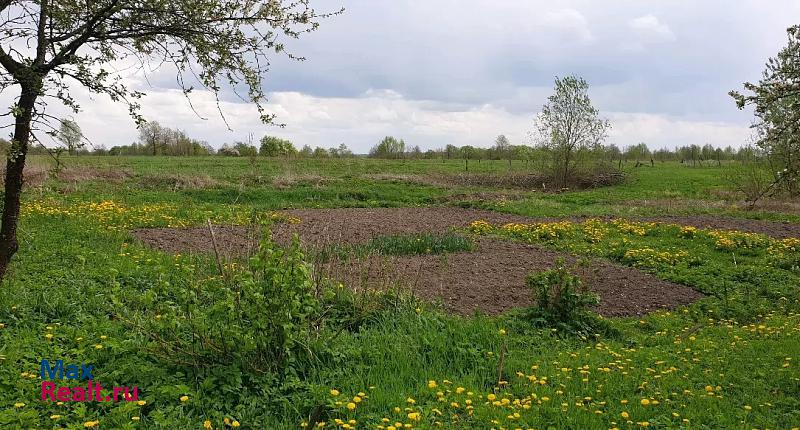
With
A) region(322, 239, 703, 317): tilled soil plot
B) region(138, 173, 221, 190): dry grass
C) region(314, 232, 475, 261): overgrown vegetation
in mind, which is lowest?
region(322, 239, 703, 317): tilled soil plot

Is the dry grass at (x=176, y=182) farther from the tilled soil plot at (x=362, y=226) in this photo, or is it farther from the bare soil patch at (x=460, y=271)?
the bare soil patch at (x=460, y=271)

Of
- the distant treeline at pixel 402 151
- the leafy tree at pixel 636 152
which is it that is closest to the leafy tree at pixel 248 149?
the distant treeline at pixel 402 151

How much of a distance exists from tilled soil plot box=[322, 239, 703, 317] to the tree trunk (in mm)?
3546

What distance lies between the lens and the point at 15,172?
5.96 metres

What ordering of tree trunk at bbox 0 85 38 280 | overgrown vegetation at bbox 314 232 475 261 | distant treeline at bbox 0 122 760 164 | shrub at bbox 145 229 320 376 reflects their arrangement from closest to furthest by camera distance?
shrub at bbox 145 229 320 376, tree trunk at bbox 0 85 38 280, overgrown vegetation at bbox 314 232 475 261, distant treeline at bbox 0 122 760 164

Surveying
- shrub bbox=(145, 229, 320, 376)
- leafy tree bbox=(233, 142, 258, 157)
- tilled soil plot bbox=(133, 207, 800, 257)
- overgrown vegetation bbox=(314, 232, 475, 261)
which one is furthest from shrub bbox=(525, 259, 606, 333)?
leafy tree bbox=(233, 142, 258, 157)

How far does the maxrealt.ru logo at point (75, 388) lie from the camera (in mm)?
4109

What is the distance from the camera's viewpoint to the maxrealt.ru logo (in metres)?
4.11

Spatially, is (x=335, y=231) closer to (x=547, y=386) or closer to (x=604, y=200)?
(x=547, y=386)

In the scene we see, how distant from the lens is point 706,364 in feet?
18.4

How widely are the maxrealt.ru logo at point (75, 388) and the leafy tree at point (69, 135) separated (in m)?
1.99

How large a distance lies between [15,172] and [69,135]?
1.32 metres

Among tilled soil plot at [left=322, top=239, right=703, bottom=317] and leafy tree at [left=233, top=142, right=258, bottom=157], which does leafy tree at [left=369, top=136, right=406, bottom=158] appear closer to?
leafy tree at [left=233, top=142, right=258, bottom=157]

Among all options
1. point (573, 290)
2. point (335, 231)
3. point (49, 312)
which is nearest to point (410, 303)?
point (573, 290)
